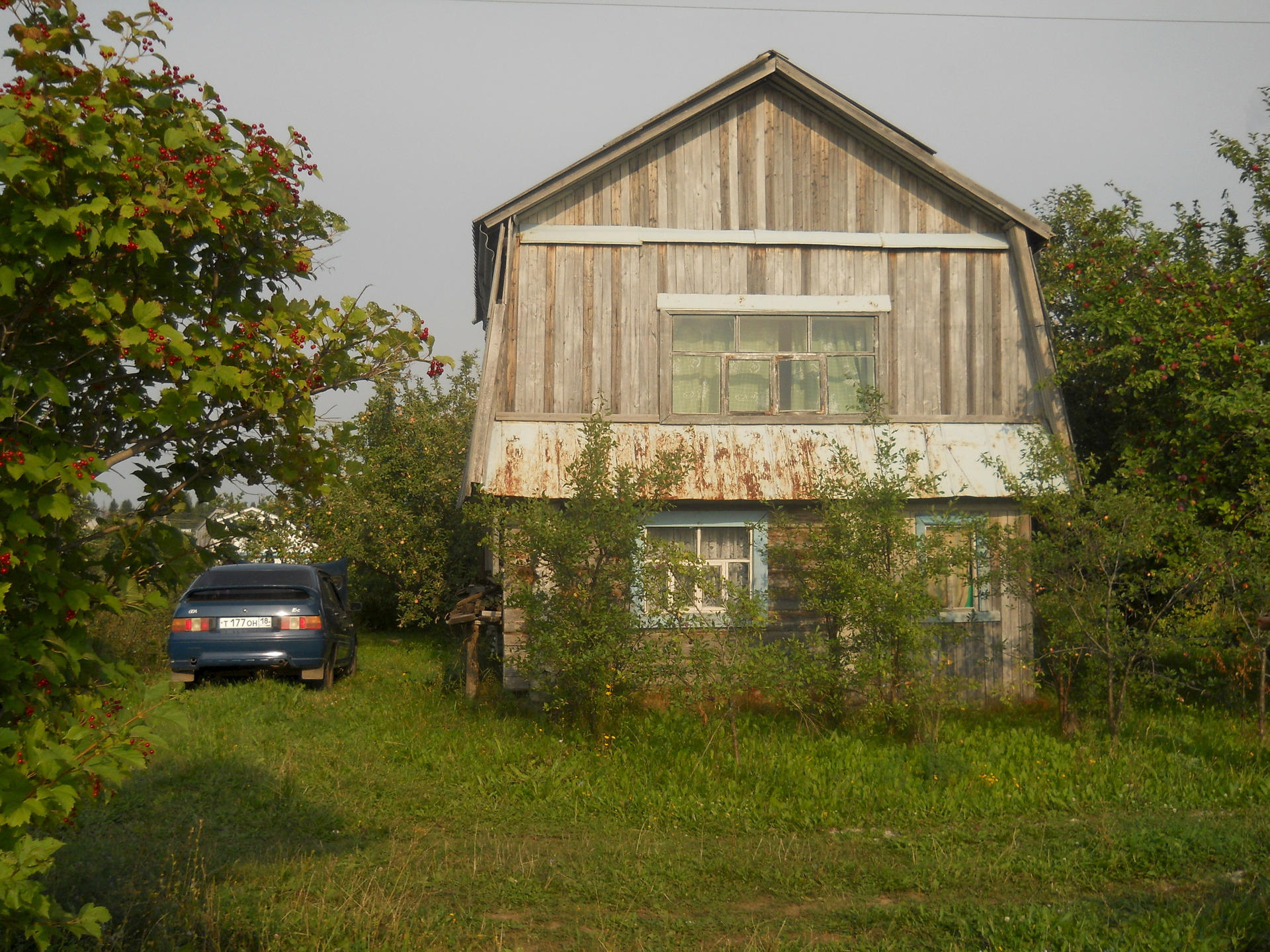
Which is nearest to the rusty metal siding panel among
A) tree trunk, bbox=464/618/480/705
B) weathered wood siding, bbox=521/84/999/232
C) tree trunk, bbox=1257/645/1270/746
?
tree trunk, bbox=464/618/480/705

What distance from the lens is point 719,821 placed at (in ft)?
25.1

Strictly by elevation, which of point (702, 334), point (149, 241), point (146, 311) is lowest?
point (146, 311)

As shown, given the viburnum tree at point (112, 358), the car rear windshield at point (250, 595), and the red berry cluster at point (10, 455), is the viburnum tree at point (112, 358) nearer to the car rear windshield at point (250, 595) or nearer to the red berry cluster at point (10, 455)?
the red berry cluster at point (10, 455)

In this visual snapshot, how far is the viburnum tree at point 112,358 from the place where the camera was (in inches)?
133

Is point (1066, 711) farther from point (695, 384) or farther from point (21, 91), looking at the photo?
point (21, 91)

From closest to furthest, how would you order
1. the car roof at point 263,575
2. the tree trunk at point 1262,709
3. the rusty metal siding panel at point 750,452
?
the tree trunk at point 1262,709
the rusty metal siding panel at point 750,452
the car roof at point 263,575

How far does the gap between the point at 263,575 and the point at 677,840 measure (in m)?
8.66

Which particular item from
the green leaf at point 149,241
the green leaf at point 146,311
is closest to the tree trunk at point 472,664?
the green leaf at point 146,311

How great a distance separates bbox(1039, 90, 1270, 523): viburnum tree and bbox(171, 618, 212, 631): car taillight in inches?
436

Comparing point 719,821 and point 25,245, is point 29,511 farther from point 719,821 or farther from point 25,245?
point 719,821

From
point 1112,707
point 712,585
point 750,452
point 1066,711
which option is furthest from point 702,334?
point 1112,707

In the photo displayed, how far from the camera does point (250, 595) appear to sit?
1278cm

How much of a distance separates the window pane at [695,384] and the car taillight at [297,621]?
5406mm

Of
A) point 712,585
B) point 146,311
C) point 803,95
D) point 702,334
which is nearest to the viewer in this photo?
point 146,311
